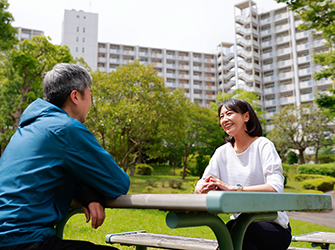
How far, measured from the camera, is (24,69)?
59.4 ft

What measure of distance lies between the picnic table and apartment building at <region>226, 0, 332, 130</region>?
4784 centimetres

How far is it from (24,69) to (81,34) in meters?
40.9

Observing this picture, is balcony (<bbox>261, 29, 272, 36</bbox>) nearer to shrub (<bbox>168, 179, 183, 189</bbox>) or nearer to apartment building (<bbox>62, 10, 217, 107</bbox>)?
apartment building (<bbox>62, 10, 217, 107</bbox>)

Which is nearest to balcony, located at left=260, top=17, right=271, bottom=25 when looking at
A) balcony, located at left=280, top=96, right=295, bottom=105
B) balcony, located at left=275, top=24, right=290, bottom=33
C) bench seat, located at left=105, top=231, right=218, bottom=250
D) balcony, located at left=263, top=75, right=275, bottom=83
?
balcony, located at left=275, top=24, right=290, bottom=33

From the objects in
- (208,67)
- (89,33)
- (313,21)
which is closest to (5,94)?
(313,21)

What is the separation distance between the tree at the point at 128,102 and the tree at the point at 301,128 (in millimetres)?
19353

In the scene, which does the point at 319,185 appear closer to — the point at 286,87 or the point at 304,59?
the point at 286,87

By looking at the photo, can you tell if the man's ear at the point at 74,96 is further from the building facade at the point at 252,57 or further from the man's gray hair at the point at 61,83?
the building facade at the point at 252,57

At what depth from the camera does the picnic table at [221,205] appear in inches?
33.9

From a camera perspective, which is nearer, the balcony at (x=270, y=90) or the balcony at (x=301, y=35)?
the balcony at (x=301, y=35)

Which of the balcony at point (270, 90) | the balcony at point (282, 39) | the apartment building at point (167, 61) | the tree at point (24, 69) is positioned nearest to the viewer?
the tree at point (24, 69)

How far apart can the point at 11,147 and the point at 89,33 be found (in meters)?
59.5

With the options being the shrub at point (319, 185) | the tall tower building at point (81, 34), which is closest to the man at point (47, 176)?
the shrub at point (319, 185)

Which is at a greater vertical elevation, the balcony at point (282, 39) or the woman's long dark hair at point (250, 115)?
the balcony at point (282, 39)
